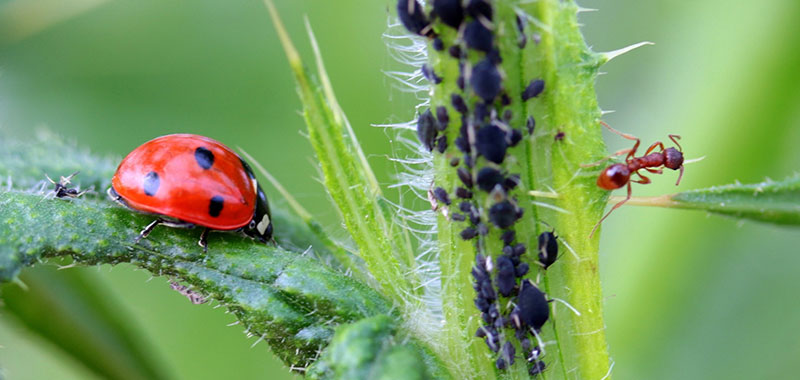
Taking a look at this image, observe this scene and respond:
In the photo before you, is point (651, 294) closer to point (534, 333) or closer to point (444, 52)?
point (534, 333)

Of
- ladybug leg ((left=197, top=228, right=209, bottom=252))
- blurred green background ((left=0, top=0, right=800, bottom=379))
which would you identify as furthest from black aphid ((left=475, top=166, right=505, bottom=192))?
blurred green background ((left=0, top=0, right=800, bottom=379))

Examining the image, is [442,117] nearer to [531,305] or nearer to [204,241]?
[531,305]

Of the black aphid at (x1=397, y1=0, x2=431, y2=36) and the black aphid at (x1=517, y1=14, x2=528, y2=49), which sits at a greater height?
the black aphid at (x1=397, y1=0, x2=431, y2=36)

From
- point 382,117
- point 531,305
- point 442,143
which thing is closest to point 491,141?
point 442,143

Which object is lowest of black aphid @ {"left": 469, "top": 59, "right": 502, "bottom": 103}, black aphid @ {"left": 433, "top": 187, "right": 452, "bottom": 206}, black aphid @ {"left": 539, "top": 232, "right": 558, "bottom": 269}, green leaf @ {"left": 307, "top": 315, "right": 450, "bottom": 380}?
green leaf @ {"left": 307, "top": 315, "right": 450, "bottom": 380}

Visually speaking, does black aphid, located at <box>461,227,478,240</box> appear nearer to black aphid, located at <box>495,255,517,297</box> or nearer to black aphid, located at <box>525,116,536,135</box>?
black aphid, located at <box>495,255,517,297</box>

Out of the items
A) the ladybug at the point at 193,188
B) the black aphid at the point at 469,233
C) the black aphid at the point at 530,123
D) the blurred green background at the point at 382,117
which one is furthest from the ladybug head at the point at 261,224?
the black aphid at the point at 530,123

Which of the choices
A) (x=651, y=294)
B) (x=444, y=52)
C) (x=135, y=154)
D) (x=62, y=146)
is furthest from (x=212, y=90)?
(x=444, y=52)
